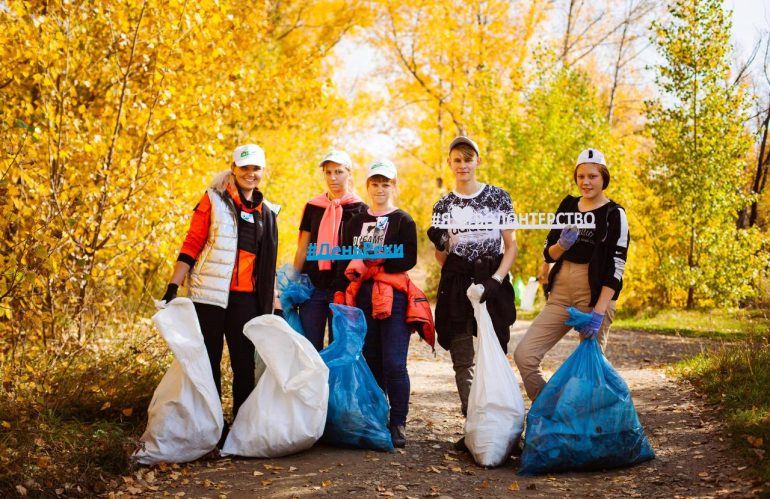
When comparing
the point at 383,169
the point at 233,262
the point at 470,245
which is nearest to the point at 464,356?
the point at 470,245

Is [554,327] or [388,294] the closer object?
[554,327]

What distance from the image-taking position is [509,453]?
4.54 metres

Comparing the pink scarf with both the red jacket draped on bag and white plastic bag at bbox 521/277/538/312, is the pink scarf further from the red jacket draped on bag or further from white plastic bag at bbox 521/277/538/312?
white plastic bag at bbox 521/277/538/312

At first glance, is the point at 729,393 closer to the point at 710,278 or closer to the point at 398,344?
the point at 398,344

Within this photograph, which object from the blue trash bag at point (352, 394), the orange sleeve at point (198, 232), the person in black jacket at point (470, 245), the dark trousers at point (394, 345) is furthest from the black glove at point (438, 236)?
the orange sleeve at point (198, 232)

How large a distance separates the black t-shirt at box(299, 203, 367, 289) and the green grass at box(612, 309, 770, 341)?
710 centimetres

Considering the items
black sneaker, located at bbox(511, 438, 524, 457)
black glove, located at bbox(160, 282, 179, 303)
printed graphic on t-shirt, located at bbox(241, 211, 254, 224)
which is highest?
printed graphic on t-shirt, located at bbox(241, 211, 254, 224)

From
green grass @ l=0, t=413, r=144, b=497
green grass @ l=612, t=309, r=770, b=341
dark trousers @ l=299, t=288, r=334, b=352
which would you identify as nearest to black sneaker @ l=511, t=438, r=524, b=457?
dark trousers @ l=299, t=288, r=334, b=352

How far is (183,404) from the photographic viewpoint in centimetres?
454

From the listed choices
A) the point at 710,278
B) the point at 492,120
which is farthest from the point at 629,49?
the point at 710,278

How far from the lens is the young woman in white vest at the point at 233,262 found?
476cm

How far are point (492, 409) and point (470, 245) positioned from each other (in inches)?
38.9

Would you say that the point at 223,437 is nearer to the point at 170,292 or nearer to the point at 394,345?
the point at 170,292

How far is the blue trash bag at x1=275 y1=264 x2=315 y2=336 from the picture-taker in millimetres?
5188
